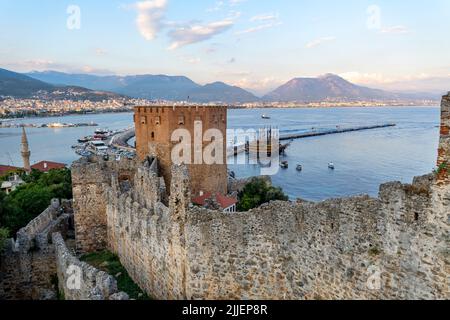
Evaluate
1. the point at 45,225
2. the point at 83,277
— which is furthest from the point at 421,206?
the point at 45,225

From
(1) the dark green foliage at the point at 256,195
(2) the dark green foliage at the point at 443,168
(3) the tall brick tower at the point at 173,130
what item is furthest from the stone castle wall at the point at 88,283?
→ (1) the dark green foliage at the point at 256,195

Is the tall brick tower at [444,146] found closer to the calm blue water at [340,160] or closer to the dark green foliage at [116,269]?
the dark green foliage at [116,269]

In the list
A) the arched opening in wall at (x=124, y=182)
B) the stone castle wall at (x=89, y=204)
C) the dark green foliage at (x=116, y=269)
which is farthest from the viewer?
the arched opening in wall at (x=124, y=182)

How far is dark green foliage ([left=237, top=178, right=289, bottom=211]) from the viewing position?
30.9 metres

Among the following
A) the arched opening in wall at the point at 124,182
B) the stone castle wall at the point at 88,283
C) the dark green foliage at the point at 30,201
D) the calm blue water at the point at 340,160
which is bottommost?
the calm blue water at the point at 340,160

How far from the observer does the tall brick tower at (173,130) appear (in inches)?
1102

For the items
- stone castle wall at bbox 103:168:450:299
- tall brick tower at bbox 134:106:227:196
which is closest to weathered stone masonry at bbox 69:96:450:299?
stone castle wall at bbox 103:168:450:299

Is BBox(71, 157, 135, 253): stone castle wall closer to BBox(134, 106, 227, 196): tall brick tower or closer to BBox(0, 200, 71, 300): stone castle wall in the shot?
BBox(0, 200, 71, 300): stone castle wall

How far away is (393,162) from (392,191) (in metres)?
76.2

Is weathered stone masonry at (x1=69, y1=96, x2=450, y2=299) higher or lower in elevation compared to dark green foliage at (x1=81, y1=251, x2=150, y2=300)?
higher

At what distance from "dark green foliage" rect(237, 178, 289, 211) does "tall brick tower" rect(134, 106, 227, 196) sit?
253 cm

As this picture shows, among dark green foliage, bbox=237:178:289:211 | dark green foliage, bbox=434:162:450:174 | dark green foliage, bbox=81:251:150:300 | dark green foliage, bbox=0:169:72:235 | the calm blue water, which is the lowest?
the calm blue water

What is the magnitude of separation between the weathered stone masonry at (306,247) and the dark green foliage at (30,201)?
11.3 meters

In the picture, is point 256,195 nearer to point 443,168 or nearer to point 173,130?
point 173,130
